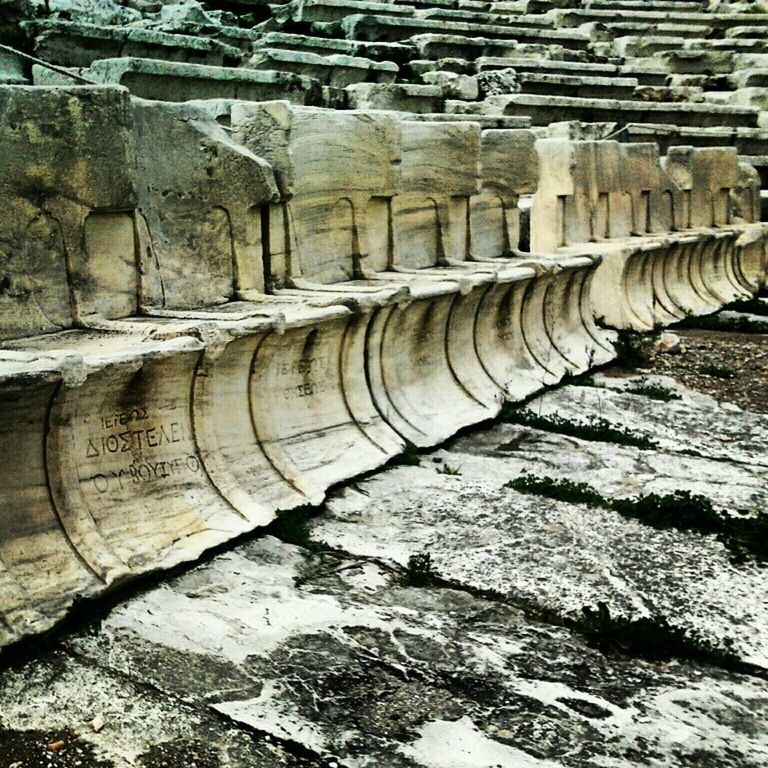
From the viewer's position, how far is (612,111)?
15258 mm

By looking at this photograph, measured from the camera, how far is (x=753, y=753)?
2896 mm

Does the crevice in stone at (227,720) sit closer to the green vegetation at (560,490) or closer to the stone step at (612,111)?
the green vegetation at (560,490)

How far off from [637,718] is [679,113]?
14.6 m

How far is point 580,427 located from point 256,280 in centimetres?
209

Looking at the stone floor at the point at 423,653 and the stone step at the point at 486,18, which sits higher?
the stone step at the point at 486,18

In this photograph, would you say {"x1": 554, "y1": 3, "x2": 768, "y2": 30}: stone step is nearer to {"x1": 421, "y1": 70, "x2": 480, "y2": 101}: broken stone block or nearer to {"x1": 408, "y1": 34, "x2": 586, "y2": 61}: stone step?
{"x1": 408, "y1": 34, "x2": 586, "y2": 61}: stone step

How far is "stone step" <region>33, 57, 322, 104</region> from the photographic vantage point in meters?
9.14

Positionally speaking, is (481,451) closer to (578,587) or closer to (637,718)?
(578,587)

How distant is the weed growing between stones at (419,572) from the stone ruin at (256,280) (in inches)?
26.1

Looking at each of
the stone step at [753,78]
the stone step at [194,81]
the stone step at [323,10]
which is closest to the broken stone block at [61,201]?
Result: the stone step at [194,81]

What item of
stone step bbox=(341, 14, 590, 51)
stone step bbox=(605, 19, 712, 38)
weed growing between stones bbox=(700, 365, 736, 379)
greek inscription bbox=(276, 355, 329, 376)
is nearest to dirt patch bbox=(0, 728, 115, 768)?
greek inscription bbox=(276, 355, 329, 376)

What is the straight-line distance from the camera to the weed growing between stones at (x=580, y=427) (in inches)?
239

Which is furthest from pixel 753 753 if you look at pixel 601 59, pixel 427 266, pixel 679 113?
pixel 601 59

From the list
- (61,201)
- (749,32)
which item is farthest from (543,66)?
(61,201)
